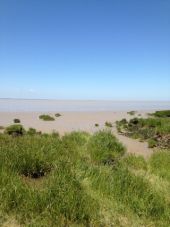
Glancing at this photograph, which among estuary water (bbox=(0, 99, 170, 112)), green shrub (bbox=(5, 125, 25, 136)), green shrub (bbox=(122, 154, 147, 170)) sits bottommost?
estuary water (bbox=(0, 99, 170, 112))

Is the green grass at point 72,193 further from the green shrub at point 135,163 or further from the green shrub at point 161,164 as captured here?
the green shrub at point 135,163

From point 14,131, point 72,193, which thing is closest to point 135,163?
point 72,193

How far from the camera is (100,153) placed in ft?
33.9

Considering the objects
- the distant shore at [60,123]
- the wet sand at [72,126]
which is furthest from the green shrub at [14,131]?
the distant shore at [60,123]

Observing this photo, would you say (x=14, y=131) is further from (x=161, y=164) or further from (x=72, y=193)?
(x=72, y=193)

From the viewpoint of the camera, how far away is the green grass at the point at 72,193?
5.53m

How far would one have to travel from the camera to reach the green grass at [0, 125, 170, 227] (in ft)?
18.1

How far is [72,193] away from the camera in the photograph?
19.2 feet

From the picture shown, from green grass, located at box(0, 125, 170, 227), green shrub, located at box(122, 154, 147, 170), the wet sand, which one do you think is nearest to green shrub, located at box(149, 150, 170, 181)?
green grass, located at box(0, 125, 170, 227)

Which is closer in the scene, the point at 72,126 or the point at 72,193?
the point at 72,193

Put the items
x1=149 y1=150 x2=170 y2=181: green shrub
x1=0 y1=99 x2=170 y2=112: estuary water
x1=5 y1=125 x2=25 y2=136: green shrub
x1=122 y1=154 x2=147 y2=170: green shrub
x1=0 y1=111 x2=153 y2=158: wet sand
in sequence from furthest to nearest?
x1=0 y1=99 x2=170 y2=112: estuary water → x1=5 y1=125 x2=25 y2=136: green shrub → x1=0 y1=111 x2=153 y2=158: wet sand → x1=122 y1=154 x2=147 y2=170: green shrub → x1=149 y1=150 x2=170 y2=181: green shrub

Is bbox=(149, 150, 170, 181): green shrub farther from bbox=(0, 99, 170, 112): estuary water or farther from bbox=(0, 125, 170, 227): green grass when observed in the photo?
bbox=(0, 99, 170, 112): estuary water

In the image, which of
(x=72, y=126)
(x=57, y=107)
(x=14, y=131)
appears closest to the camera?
(x=14, y=131)

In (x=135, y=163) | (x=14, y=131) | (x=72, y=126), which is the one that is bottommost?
(x=72, y=126)
